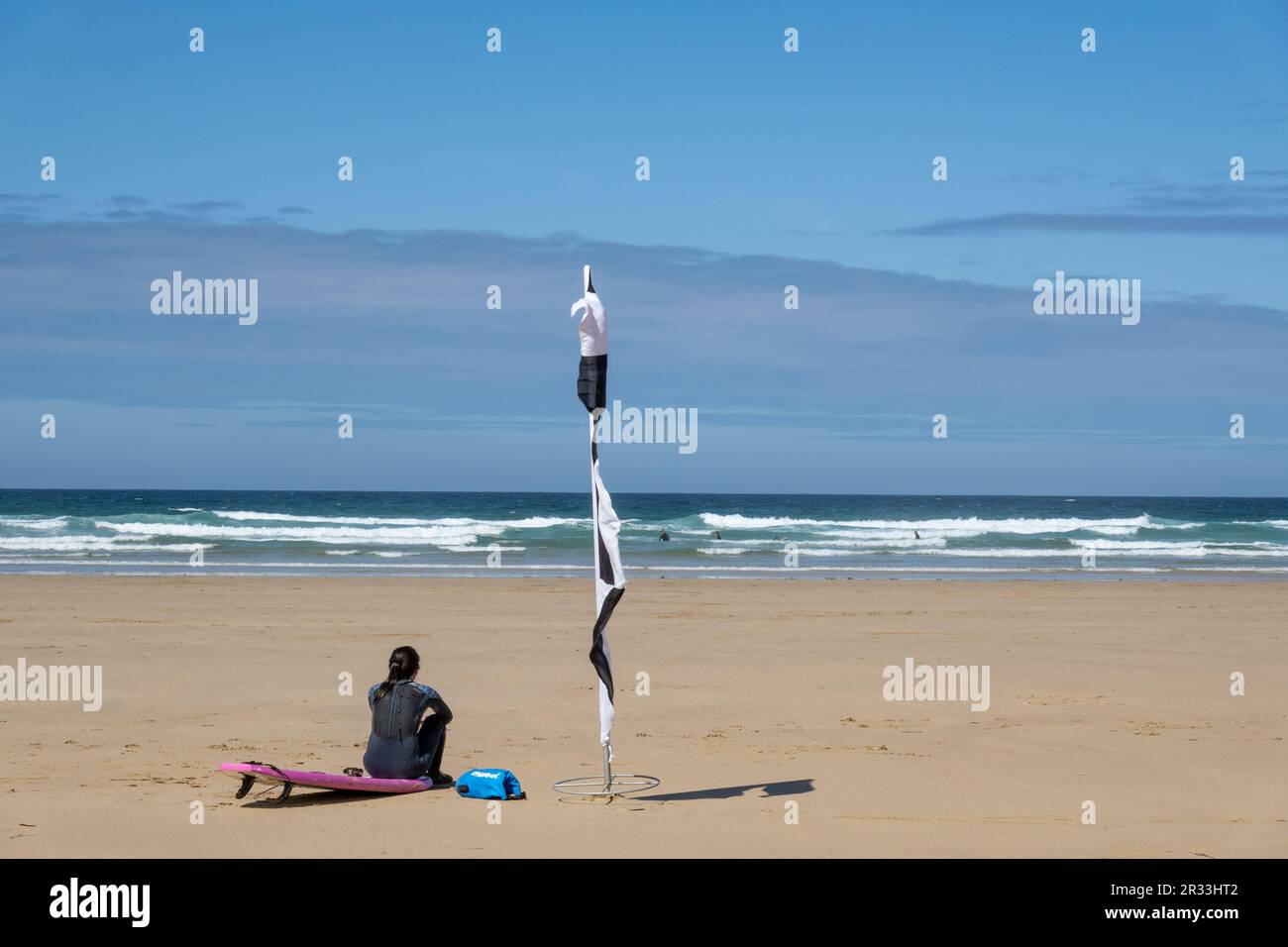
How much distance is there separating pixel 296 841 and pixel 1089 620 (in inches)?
594

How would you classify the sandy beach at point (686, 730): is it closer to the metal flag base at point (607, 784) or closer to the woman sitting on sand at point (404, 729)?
the metal flag base at point (607, 784)

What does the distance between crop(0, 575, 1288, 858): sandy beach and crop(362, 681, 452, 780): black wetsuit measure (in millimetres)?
307

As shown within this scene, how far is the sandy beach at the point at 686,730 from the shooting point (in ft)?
21.3

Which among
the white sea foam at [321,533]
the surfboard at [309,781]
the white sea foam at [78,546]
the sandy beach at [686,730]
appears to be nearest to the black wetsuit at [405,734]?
the surfboard at [309,781]

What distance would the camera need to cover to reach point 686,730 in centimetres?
997

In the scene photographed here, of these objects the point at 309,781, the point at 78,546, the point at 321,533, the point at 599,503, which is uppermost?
the point at 599,503

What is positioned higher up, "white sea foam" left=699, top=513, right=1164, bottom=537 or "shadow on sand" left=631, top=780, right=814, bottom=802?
"white sea foam" left=699, top=513, right=1164, bottom=537

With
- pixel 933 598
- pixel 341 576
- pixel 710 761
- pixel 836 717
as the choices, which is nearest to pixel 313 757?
pixel 710 761

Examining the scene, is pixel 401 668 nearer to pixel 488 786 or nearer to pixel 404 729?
pixel 404 729

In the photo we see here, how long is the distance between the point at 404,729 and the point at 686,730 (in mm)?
3126

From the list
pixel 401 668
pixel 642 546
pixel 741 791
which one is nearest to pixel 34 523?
pixel 642 546

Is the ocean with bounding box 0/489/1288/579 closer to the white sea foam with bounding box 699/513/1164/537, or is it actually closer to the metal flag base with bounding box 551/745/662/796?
the white sea foam with bounding box 699/513/1164/537

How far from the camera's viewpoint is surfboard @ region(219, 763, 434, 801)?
6.91m

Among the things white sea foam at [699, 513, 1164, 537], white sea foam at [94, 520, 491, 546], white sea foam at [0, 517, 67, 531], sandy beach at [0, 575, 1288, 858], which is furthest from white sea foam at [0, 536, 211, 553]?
white sea foam at [699, 513, 1164, 537]
